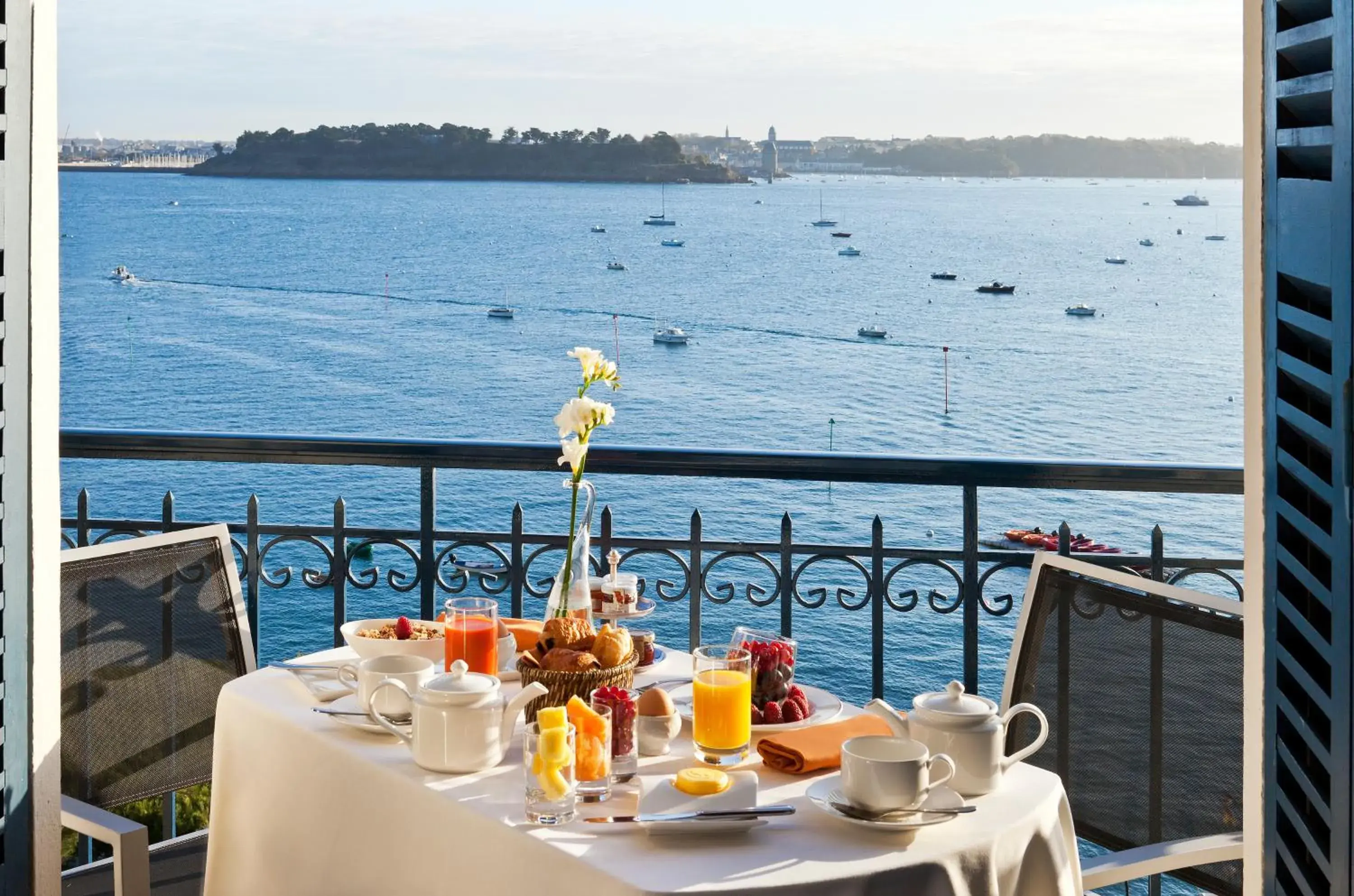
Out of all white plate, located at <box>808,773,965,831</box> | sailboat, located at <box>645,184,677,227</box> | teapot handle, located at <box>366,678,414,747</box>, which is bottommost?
white plate, located at <box>808,773,965,831</box>

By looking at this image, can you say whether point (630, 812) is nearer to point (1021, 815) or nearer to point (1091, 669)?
point (1021, 815)

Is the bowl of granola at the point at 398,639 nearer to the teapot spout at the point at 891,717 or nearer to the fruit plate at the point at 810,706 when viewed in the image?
the fruit plate at the point at 810,706

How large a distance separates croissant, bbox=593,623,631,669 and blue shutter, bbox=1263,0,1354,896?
2.89 feet

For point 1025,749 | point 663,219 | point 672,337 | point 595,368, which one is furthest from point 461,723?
point 663,219

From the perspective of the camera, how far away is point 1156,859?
1.94m

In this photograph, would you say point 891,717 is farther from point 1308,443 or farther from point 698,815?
point 1308,443

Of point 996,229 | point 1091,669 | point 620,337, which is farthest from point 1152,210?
point 1091,669

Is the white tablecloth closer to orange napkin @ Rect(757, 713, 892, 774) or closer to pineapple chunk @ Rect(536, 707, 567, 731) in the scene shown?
orange napkin @ Rect(757, 713, 892, 774)

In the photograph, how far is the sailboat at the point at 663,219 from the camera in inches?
2391

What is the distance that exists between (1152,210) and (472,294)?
32645 millimetres

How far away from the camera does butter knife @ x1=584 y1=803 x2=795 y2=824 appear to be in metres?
1.58

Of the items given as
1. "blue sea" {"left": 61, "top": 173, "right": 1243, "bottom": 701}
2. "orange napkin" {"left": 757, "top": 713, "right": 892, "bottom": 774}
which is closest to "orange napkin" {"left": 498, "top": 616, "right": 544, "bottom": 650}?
"orange napkin" {"left": 757, "top": 713, "right": 892, "bottom": 774}

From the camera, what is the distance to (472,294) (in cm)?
5475

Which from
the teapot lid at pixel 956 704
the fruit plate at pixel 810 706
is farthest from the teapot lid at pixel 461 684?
the teapot lid at pixel 956 704
